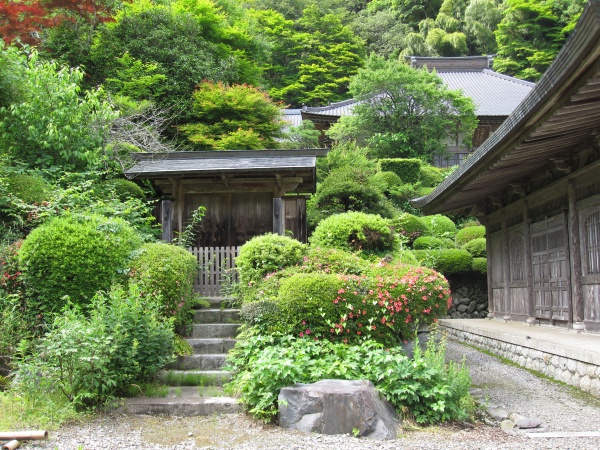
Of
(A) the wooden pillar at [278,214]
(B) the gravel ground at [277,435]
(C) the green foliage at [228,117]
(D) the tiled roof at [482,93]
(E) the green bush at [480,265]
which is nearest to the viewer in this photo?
(B) the gravel ground at [277,435]

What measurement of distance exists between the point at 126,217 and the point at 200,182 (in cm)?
209

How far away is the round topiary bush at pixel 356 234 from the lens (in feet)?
29.0

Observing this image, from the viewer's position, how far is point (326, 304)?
20.0 feet

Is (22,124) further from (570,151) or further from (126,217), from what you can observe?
(570,151)

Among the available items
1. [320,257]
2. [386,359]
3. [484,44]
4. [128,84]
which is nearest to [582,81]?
[386,359]

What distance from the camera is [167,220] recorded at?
1115cm

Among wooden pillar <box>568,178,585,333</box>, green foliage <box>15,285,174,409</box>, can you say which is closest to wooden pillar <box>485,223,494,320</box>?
wooden pillar <box>568,178,585,333</box>

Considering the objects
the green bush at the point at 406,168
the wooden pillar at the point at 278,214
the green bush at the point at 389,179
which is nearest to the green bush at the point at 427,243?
the green bush at the point at 389,179

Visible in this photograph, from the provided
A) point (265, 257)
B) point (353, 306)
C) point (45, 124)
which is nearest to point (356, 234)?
point (265, 257)

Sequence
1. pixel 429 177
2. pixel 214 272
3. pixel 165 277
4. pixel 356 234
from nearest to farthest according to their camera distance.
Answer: pixel 165 277 → pixel 356 234 → pixel 214 272 → pixel 429 177

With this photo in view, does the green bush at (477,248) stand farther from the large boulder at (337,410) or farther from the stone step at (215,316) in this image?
the large boulder at (337,410)

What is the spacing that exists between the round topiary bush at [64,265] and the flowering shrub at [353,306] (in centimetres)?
236

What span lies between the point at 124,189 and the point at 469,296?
1124cm

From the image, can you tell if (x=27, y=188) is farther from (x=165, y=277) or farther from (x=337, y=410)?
(x=337, y=410)
